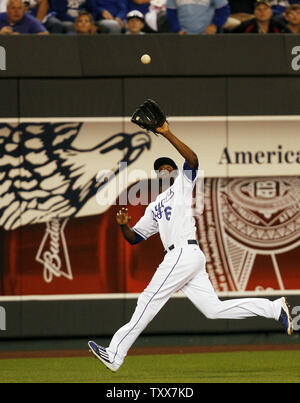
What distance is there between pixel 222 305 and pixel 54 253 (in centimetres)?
391

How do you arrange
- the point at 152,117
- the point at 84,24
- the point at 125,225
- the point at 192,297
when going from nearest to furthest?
the point at 152,117 → the point at 192,297 → the point at 125,225 → the point at 84,24

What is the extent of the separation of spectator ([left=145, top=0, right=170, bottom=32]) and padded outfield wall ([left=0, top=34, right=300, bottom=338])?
3.60ft

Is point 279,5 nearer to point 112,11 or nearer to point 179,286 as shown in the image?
point 112,11

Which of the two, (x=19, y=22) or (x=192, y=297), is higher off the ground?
(x=19, y=22)

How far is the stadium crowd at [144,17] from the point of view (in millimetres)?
12586

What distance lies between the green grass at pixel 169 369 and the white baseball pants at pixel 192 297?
507mm

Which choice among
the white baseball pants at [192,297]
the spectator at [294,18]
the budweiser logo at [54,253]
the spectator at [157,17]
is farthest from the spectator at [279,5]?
the white baseball pants at [192,297]

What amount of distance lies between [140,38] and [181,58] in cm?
52

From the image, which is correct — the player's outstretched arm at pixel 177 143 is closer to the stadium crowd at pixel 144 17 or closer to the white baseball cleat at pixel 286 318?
the white baseball cleat at pixel 286 318

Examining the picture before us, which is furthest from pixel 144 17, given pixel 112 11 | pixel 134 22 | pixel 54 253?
pixel 54 253

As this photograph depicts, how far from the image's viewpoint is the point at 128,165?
40.2ft

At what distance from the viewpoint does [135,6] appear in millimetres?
13562

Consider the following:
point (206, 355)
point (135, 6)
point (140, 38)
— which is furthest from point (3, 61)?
point (206, 355)
